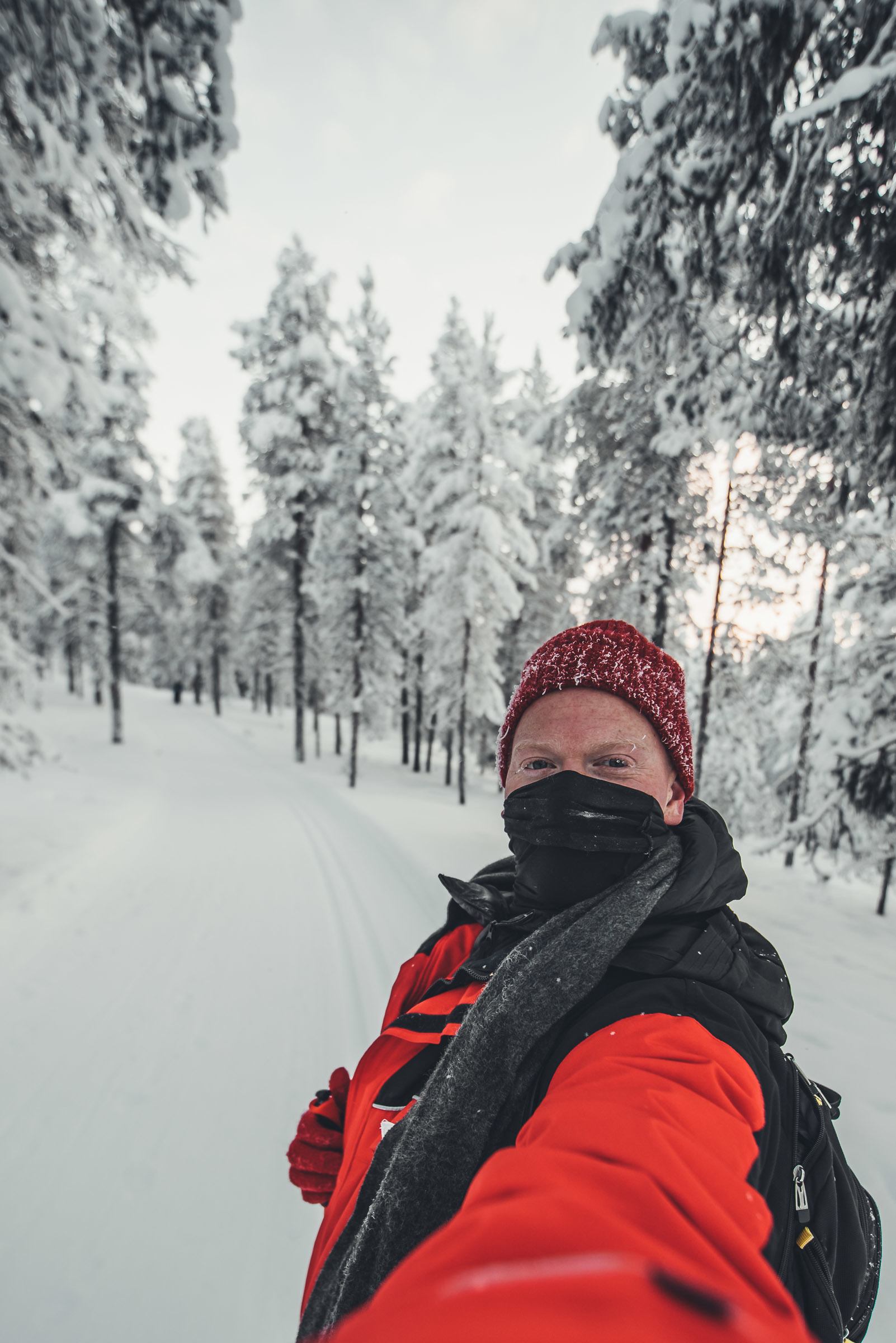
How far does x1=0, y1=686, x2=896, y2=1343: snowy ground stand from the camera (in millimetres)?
2607

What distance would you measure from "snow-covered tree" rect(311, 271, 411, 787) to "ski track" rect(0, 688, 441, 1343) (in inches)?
372

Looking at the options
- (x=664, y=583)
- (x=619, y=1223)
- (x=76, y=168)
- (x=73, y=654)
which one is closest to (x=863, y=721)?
(x=664, y=583)

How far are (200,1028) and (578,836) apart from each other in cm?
445

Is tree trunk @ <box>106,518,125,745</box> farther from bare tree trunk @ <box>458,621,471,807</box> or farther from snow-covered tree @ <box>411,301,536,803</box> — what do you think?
bare tree trunk @ <box>458,621,471,807</box>

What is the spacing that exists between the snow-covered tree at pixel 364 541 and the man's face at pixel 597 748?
15.5m

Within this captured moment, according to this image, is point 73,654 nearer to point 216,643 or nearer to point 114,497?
point 216,643

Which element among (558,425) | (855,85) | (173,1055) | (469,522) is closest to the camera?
(855,85)

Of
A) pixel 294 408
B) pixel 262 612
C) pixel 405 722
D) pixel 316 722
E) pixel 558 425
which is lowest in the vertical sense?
pixel 405 722

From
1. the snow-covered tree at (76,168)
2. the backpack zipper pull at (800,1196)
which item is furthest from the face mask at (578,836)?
Answer: the snow-covered tree at (76,168)

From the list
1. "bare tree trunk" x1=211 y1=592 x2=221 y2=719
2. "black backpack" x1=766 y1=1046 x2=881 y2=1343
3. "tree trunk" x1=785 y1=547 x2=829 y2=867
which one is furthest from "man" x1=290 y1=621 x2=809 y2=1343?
"bare tree trunk" x1=211 y1=592 x2=221 y2=719

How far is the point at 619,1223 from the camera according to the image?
27.6 inches

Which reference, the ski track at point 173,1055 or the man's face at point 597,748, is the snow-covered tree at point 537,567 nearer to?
the ski track at point 173,1055

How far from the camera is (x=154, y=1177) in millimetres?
3076

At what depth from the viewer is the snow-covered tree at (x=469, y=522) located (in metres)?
15.4
